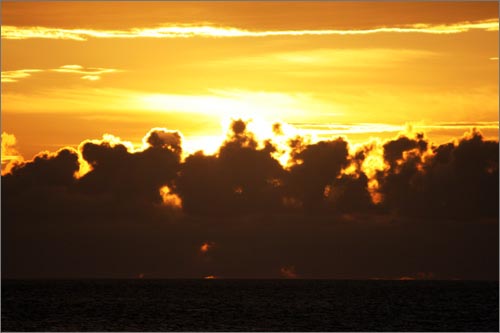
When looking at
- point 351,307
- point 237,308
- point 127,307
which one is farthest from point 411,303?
point 127,307

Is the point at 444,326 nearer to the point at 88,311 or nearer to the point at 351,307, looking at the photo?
the point at 351,307

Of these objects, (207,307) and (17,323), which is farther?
(207,307)

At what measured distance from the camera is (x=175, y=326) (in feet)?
380

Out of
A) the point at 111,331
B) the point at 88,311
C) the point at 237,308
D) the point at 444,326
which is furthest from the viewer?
the point at 237,308

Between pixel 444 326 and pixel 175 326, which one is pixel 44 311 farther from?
pixel 444 326

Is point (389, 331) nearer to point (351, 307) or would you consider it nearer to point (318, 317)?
point (318, 317)

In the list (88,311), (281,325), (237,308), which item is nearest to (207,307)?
(237,308)

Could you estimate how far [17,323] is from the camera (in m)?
122

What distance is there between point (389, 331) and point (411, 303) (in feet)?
222

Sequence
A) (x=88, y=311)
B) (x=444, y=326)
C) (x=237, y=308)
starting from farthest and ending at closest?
1. (x=237, y=308)
2. (x=88, y=311)
3. (x=444, y=326)

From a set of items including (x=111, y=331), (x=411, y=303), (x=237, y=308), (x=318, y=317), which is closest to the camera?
(x=111, y=331)

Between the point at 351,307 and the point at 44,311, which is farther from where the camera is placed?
the point at 351,307

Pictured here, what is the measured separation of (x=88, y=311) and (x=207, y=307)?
72.7 ft

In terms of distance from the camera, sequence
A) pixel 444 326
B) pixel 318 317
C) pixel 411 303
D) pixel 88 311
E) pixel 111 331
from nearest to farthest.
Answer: pixel 111 331
pixel 444 326
pixel 318 317
pixel 88 311
pixel 411 303
